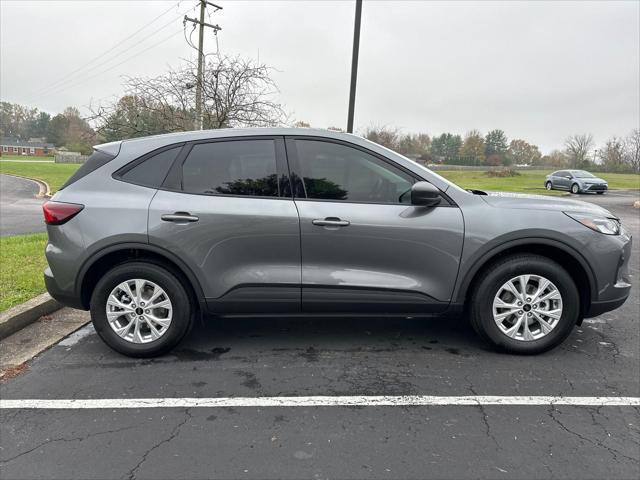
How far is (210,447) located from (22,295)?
322 centimetres

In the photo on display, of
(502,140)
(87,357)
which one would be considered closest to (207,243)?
(87,357)

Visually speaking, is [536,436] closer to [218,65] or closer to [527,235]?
[527,235]

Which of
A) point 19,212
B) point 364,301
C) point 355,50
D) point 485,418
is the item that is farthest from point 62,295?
point 19,212

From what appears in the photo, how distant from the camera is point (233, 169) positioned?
351cm

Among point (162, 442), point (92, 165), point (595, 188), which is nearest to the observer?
point (162, 442)

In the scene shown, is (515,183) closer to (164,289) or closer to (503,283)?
(503,283)

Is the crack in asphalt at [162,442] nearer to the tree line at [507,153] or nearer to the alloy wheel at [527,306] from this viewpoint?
the alloy wheel at [527,306]

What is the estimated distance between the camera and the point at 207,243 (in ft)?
11.1

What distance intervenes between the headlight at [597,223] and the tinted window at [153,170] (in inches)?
125

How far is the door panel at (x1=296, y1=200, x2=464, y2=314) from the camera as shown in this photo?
3375 millimetres

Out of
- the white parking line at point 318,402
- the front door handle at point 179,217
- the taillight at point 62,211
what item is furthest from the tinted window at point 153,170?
the white parking line at point 318,402

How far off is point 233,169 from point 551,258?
2.66m

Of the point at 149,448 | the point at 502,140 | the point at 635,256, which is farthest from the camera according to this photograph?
the point at 502,140

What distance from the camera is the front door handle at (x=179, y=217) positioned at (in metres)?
3.36
